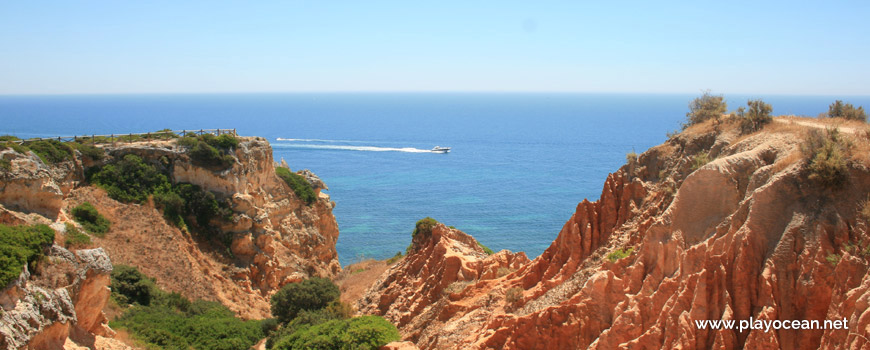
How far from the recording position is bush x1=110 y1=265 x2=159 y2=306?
30.4 meters

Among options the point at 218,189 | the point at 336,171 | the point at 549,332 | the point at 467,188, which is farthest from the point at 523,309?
the point at 336,171

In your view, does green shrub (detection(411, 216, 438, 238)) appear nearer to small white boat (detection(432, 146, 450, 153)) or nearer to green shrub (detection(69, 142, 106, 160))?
Answer: green shrub (detection(69, 142, 106, 160))

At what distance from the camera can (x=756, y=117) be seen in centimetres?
2077

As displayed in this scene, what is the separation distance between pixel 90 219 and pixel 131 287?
6.49 metres

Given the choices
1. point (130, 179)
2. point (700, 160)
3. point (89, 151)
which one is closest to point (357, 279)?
point (130, 179)

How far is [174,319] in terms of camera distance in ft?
95.5

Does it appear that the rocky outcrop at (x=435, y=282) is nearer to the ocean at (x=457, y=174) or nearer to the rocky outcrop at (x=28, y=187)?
the rocky outcrop at (x=28, y=187)

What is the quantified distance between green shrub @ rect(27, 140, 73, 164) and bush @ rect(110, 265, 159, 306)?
9114 mm

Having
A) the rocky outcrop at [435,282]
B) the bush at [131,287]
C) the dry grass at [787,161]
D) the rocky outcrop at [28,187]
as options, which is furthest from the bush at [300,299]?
the dry grass at [787,161]

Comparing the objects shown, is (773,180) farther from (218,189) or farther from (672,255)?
(218,189)

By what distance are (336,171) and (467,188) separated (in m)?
24.5

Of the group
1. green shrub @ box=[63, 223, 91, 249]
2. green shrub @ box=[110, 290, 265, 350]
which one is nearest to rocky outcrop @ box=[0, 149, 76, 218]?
green shrub @ box=[63, 223, 91, 249]

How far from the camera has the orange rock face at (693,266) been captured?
13.5 meters

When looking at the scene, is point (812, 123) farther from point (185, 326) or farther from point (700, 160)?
point (185, 326)
